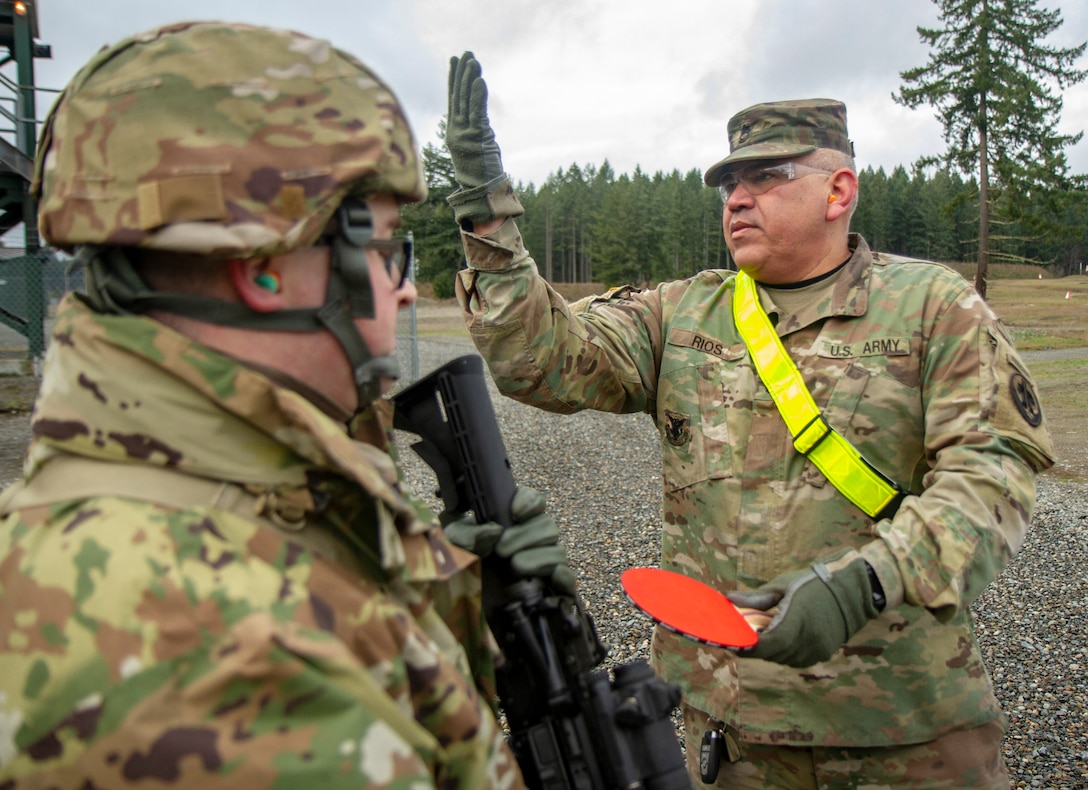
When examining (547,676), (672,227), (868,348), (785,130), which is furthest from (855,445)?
(672,227)

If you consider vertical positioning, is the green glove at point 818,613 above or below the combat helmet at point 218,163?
below

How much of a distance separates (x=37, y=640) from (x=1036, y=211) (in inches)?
1576

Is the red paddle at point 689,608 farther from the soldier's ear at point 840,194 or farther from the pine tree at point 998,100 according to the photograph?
the pine tree at point 998,100

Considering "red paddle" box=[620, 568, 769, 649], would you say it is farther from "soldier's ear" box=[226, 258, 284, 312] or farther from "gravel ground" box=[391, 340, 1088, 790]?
"gravel ground" box=[391, 340, 1088, 790]

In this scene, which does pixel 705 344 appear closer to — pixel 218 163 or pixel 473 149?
pixel 473 149

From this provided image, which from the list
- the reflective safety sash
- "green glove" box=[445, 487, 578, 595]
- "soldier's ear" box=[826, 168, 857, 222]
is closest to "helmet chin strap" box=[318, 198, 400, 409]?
"green glove" box=[445, 487, 578, 595]

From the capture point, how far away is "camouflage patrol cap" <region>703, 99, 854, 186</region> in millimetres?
3066

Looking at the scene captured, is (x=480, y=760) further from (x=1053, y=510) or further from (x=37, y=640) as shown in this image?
(x=1053, y=510)

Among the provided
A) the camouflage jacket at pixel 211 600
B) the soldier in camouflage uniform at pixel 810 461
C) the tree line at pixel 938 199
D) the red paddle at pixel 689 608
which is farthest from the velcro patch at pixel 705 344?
the tree line at pixel 938 199

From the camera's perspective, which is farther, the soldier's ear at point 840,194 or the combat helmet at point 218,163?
the soldier's ear at point 840,194

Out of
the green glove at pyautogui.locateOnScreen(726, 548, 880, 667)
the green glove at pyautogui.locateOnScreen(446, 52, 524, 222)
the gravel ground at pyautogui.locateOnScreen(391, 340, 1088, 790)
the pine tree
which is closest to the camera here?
the green glove at pyautogui.locateOnScreen(726, 548, 880, 667)

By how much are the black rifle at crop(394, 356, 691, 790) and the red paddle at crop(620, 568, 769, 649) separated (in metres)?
0.26

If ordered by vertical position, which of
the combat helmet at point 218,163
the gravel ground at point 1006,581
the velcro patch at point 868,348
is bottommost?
the gravel ground at point 1006,581

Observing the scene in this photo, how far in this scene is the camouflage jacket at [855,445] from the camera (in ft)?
8.39
